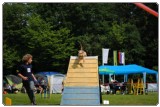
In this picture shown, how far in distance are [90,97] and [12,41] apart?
24.7 metres

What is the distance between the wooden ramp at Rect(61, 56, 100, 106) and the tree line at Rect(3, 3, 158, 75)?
22.7 m

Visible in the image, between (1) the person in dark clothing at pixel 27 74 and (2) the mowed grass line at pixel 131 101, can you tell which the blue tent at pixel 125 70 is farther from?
(1) the person in dark clothing at pixel 27 74

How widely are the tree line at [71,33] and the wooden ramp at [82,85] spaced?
2273 cm

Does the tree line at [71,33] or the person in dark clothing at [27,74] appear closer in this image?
the person in dark clothing at [27,74]

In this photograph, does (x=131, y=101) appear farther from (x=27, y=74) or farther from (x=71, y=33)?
(x=71, y=33)

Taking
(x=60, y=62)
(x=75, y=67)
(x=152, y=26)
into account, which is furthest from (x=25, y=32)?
(x=75, y=67)

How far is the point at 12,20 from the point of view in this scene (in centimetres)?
3412

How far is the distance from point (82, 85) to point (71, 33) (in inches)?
1049

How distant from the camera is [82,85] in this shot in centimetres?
970

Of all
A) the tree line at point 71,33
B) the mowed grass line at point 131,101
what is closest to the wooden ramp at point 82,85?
the mowed grass line at point 131,101

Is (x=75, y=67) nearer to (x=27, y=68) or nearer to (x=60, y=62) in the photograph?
Result: (x=27, y=68)

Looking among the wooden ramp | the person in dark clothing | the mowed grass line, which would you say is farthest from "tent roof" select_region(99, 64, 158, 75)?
the person in dark clothing

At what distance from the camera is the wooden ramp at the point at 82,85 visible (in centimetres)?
958

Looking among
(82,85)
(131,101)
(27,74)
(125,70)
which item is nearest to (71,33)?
(125,70)
